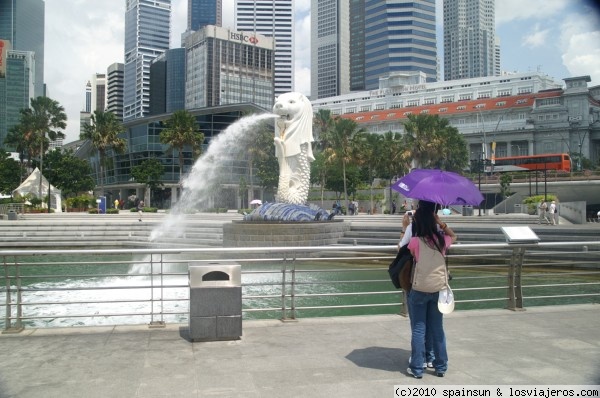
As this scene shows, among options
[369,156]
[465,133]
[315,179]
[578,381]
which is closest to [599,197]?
[369,156]

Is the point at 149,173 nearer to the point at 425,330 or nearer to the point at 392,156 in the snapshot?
the point at 392,156

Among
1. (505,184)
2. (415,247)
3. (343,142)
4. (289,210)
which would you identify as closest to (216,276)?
(415,247)

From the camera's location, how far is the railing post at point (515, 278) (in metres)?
8.52

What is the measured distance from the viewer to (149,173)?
65250 mm

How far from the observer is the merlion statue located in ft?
94.2

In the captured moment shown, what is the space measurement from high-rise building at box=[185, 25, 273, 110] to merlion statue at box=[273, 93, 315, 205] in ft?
458

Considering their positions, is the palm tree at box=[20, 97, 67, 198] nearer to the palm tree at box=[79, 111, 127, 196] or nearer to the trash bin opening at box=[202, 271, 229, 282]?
the palm tree at box=[79, 111, 127, 196]

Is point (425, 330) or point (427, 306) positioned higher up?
point (427, 306)

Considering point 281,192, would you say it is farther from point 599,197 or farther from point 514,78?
point 514,78

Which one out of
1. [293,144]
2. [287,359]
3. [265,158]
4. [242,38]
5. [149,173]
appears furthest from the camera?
[242,38]

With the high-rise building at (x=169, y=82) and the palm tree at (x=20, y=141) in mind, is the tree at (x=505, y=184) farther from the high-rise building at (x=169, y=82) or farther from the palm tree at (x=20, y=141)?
the high-rise building at (x=169, y=82)

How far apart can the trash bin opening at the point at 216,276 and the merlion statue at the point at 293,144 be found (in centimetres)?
2198

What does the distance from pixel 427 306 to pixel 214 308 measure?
2.68 m

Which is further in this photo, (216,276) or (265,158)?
(265,158)
